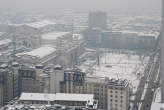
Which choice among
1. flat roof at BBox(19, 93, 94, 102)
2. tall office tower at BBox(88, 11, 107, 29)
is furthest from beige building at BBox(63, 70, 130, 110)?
tall office tower at BBox(88, 11, 107, 29)

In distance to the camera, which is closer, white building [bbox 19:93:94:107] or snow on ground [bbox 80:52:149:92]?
white building [bbox 19:93:94:107]

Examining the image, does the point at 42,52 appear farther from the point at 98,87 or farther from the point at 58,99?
the point at 58,99

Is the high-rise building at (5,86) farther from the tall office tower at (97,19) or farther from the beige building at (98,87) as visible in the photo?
the tall office tower at (97,19)

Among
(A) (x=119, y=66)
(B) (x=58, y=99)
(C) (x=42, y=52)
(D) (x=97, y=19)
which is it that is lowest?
(A) (x=119, y=66)

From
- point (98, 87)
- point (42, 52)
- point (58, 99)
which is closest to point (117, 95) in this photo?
point (98, 87)

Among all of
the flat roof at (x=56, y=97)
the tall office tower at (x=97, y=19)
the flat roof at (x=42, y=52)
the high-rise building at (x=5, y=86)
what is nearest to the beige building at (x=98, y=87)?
the flat roof at (x=56, y=97)

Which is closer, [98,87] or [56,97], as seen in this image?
[56,97]

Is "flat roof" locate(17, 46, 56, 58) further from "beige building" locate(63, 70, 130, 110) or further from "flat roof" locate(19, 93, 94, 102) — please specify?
"flat roof" locate(19, 93, 94, 102)

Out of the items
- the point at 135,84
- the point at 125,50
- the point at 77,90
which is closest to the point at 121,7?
the point at 125,50

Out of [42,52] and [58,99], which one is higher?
[42,52]
